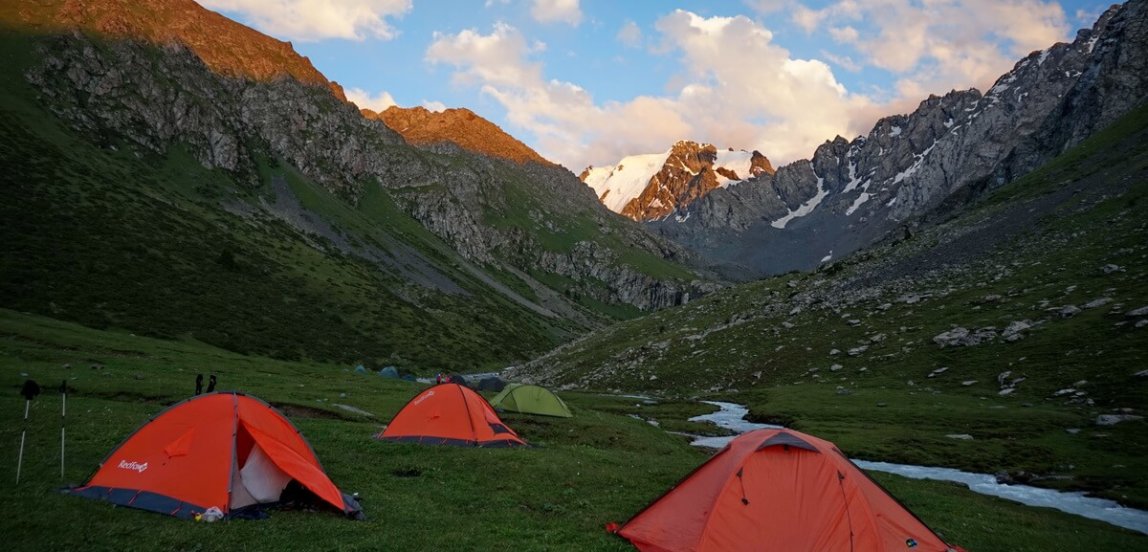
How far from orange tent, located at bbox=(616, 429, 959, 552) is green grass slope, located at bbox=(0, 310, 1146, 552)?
72.1 inches

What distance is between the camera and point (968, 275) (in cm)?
7538

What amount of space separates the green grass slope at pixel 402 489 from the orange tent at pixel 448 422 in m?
1.42

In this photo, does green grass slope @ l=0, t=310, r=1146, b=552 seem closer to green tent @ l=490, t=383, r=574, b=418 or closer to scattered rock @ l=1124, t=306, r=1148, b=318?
green tent @ l=490, t=383, r=574, b=418

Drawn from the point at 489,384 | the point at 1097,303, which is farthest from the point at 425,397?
the point at 1097,303

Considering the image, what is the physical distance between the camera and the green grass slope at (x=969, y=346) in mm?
37594

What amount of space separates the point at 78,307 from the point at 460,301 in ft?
370

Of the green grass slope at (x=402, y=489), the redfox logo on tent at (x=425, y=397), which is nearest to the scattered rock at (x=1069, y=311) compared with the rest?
the green grass slope at (x=402, y=489)

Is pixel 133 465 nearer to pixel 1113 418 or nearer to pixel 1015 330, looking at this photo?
pixel 1113 418

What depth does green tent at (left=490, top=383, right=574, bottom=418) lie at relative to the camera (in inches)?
1704

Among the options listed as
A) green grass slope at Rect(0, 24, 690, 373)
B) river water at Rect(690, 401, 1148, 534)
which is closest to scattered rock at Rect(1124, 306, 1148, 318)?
river water at Rect(690, 401, 1148, 534)

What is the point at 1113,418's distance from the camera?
36.6 m

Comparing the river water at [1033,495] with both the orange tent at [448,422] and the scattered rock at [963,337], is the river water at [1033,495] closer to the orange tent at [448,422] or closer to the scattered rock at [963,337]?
the orange tent at [448,422]

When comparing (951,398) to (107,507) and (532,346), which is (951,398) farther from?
(532,346)

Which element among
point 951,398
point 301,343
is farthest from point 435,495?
point 301,343
